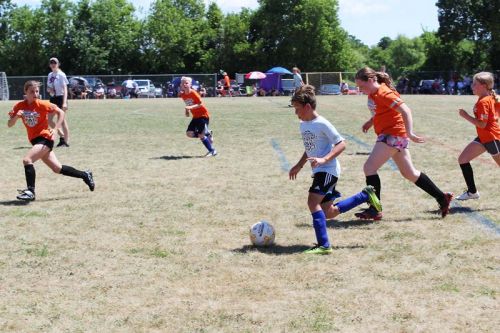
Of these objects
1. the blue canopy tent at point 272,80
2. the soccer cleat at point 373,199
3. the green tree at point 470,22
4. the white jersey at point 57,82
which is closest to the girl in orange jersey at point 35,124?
the soccer cleat at point 373,199

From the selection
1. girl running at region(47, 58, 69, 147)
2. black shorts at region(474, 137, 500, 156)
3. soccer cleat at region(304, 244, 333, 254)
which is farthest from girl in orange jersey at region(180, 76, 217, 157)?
soccer cleat at region(304, 244, 333, 254)

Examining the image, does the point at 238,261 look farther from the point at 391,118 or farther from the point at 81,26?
the point at 81,26

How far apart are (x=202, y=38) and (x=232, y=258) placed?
217 feet

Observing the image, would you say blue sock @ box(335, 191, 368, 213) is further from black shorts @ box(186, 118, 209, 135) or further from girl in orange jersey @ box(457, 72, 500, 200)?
black shorts @ box(186, 118, 209, 135)

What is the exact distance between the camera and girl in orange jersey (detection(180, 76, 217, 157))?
13227 millimetres

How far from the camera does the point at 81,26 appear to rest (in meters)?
66.5

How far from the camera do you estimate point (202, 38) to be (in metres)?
70.6

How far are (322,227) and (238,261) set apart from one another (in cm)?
80

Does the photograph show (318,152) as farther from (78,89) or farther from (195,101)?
(78,89)

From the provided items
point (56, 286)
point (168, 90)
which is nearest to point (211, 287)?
point (56, 286)

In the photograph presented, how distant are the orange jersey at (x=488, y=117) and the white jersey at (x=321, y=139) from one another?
2.45 metres

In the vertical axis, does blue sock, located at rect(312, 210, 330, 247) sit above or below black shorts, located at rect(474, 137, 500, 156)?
below

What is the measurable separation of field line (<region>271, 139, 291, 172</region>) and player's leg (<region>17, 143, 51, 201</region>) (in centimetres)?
396

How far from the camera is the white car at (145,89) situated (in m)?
51.5
